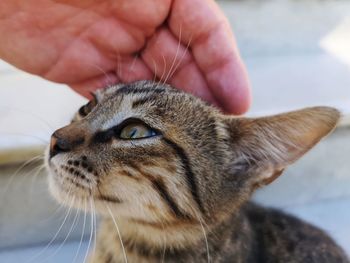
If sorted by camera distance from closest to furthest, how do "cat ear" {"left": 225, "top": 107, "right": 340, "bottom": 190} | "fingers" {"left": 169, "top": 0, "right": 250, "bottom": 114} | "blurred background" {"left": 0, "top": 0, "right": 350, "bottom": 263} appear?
"cat ear" {"left": 225, "top": 107, "right": 340, "bottom": 190}, "fingers" {"left": 169, "top": 0, "right": 250, "bottom": 114}, "blurred background" {"left": 0, "top": 0, "right": 350, "bottom": 263}

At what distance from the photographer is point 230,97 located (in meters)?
1.49

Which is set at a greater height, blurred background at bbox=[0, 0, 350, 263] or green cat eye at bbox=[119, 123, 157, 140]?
green cat eye at bbox=[119, 123, 157, 140]

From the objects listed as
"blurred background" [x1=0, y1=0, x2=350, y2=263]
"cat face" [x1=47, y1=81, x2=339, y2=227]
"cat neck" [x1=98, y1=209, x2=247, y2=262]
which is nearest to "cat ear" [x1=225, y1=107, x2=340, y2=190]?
"cat face" [x1=47, y1=81, x2=339, y2=227]

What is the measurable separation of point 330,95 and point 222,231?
1205 millimetres

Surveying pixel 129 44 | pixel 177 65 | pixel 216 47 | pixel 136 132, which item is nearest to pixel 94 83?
pixel 129 44

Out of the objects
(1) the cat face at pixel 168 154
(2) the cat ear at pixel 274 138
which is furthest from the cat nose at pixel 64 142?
(2) the cat ear at pixel 274 138

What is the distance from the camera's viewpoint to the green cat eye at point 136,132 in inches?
46.6

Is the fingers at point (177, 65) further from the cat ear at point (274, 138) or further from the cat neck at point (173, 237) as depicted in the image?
the cat neck at point (173, 237)

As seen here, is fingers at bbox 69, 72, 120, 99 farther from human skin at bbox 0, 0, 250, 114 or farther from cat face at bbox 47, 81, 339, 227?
cat face at bbox 47, 81, 339, 227

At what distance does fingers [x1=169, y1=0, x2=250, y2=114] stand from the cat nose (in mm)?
486

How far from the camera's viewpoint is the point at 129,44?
5.17ft

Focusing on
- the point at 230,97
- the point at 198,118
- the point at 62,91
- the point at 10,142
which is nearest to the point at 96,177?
the point at 198,118

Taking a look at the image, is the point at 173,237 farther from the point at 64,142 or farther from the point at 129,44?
the point at 129,44

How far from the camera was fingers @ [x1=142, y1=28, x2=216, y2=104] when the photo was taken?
1539 millimetres
